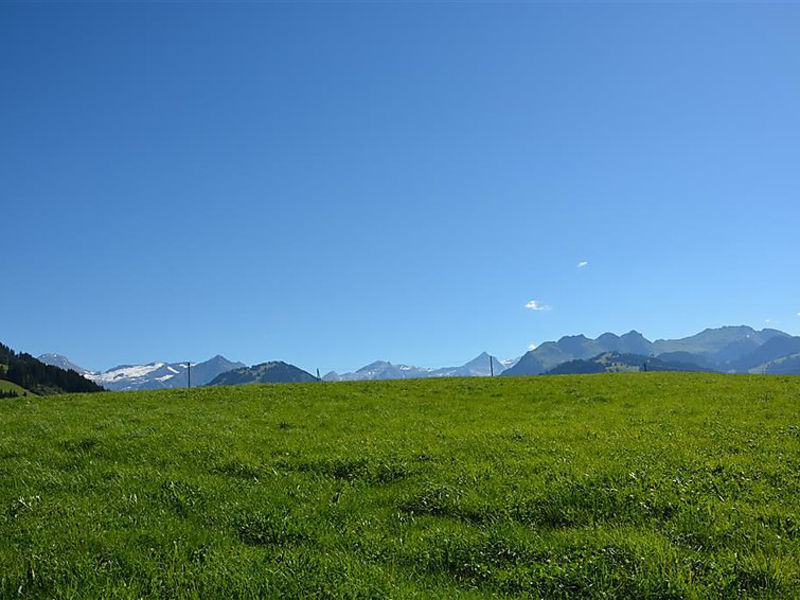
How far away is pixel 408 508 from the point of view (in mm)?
11586

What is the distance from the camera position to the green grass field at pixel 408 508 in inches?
316

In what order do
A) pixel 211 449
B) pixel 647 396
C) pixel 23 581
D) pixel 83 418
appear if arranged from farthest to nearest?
1. pixel 647 396
2. pixel 83 418
3. pixel 211 449
4. pixel 23 581

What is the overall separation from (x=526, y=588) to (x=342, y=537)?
3.71 meters

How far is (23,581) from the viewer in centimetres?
813

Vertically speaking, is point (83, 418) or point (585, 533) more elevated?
point (83, 418)

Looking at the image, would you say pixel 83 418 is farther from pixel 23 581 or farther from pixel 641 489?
pixel 641 489

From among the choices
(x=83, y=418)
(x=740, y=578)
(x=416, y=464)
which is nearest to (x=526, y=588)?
(x=740, y=578)

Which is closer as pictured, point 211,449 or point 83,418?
point 211,449

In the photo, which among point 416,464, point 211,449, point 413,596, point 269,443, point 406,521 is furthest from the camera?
point 269,443

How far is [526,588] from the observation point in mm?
7863

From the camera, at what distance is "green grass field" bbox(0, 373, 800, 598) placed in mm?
8023

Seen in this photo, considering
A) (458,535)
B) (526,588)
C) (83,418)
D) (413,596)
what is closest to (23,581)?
(413,596)

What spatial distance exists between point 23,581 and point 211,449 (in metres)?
8.73

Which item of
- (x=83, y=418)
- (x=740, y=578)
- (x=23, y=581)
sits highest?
(x=83, y=418)
